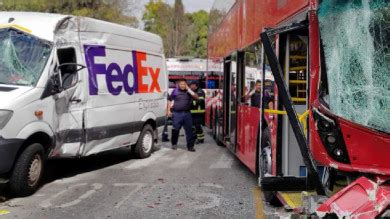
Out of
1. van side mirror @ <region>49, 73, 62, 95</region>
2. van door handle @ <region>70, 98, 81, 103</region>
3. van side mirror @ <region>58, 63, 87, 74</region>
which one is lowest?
van door handle @ <region>70, 98, 81, 103</region>

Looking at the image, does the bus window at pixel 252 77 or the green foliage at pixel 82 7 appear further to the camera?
the green foliage at pixel 82 7

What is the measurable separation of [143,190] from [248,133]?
6.17 feet

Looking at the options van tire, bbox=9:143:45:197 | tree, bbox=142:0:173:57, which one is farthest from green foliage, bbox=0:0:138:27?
van tire, bbox=9:143:45:197

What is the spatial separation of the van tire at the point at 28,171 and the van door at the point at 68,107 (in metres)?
0.61

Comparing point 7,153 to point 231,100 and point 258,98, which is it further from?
point 231,100

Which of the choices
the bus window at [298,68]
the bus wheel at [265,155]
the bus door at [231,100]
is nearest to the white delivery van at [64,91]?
the bus door at [231,100]

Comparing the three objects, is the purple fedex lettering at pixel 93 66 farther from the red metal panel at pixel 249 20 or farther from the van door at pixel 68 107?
the red metal panel at pixel 249 20

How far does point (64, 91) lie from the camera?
28.0 feet

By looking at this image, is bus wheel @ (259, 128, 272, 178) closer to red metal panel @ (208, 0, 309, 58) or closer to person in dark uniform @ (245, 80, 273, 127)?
person in dark uniform @ (245, 80, 273, 127)

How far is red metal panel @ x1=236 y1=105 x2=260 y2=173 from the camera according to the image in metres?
8.13

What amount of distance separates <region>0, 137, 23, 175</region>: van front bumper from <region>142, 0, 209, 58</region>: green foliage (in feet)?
191

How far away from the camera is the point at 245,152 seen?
912cm

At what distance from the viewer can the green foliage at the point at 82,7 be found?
116 ft

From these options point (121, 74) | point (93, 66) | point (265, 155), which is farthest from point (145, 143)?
point (265, 155)
